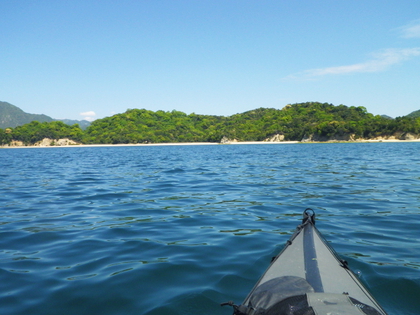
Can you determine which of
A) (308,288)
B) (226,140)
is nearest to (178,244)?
(308,288)

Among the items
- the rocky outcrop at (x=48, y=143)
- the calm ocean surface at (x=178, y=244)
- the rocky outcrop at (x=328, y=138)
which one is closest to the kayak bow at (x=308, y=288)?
the calm ocean surface at (x=178, y=244)

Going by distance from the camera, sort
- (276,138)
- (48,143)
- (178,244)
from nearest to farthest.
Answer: (178,244) → (276,138) → (48,143)

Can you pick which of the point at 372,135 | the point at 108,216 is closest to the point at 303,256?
the point at 108,216

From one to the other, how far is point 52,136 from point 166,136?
52.4m

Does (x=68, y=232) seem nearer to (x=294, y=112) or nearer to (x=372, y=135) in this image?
(x=372, y=135)

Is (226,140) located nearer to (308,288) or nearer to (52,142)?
(52,142)

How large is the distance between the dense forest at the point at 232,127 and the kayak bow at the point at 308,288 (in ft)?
363

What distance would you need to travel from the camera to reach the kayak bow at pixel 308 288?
247 centimetres

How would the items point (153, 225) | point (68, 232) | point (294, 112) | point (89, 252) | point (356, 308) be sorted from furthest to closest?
1. point (294, 112)
2. point (153, 225)
3. point (68, 232)
4. point (89, 252)
5. point (356, 308)

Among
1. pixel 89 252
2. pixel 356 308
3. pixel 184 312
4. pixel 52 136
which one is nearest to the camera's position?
pixel 356 308

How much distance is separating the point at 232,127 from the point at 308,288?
155 meters

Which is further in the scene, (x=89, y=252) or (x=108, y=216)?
(x=108, y=216)

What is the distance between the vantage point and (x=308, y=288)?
2.92 meters

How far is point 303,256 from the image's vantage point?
391 cm
